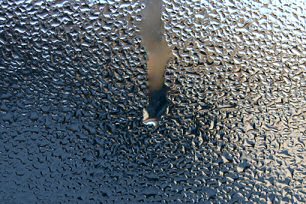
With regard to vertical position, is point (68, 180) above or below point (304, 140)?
below

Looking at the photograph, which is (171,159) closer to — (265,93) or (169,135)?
(169,135)

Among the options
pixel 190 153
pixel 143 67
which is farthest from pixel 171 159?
pixel 143 67

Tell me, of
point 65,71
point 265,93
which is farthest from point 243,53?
point 65,71

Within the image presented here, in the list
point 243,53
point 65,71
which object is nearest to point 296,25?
point 243,53

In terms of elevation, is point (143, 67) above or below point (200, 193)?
above

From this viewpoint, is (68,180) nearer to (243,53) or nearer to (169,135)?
(169,135)

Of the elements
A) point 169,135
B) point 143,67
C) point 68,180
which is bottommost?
point 68,180
